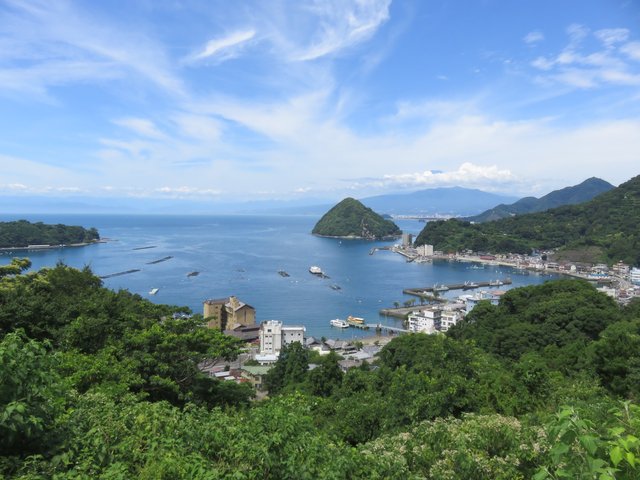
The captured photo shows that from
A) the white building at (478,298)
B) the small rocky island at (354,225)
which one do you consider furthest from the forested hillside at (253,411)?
the small rocky island at (354,225)

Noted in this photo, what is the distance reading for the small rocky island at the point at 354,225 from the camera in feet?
236

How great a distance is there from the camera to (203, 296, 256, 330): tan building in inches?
843

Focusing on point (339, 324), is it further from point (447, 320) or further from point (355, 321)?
point (447, 320)

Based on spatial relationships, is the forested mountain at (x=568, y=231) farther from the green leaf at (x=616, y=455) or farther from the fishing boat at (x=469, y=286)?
the green leaf at (x=616, y=455)

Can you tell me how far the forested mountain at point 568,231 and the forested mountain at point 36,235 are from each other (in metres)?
43.0

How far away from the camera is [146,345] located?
494 centimetres

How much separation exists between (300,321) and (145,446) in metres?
21.8

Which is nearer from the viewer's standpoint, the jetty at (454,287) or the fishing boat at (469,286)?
the jetty at (454,287)

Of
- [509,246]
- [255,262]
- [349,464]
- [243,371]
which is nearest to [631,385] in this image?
[349,464]

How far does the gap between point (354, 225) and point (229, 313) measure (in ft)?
174

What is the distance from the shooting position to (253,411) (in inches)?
111

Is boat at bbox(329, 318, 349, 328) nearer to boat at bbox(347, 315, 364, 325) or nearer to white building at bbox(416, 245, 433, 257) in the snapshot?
boat at bbox(347, 315, 364, 325)

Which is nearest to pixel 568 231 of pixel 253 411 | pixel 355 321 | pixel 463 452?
pixel 355 321

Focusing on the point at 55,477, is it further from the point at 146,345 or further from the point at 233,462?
the point at 146,345
